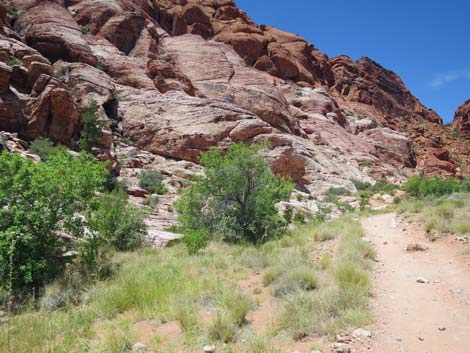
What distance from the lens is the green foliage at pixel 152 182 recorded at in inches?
802

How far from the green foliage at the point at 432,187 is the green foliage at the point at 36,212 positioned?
20.9 m

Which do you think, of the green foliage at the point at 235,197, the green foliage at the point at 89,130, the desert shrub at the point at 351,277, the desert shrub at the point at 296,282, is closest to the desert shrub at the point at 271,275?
the desert shrub at the point at 296,282

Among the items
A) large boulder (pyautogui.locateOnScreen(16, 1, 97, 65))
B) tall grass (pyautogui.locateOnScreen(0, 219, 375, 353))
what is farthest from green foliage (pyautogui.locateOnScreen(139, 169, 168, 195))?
large boulder (pyautogui.locateOnScreen(16, 1, 97, 65))

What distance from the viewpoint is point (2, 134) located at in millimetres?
17906

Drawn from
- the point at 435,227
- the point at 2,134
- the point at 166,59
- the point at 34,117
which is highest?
the point at 166,59

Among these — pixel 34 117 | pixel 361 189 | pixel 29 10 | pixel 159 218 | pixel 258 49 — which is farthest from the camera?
pixel 258 49

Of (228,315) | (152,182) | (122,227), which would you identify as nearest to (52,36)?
(152,182)

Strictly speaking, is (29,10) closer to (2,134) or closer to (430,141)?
(2,134)

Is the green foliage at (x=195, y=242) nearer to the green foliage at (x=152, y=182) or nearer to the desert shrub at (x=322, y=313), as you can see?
the desert shrub at (x=322, y=313)

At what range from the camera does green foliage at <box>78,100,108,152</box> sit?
21188 millimetres

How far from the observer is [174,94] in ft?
101

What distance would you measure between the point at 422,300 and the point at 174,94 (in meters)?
29.3

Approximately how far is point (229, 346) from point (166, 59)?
40.8 m

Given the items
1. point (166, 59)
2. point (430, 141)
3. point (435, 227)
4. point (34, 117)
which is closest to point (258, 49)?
point (166, 59)
